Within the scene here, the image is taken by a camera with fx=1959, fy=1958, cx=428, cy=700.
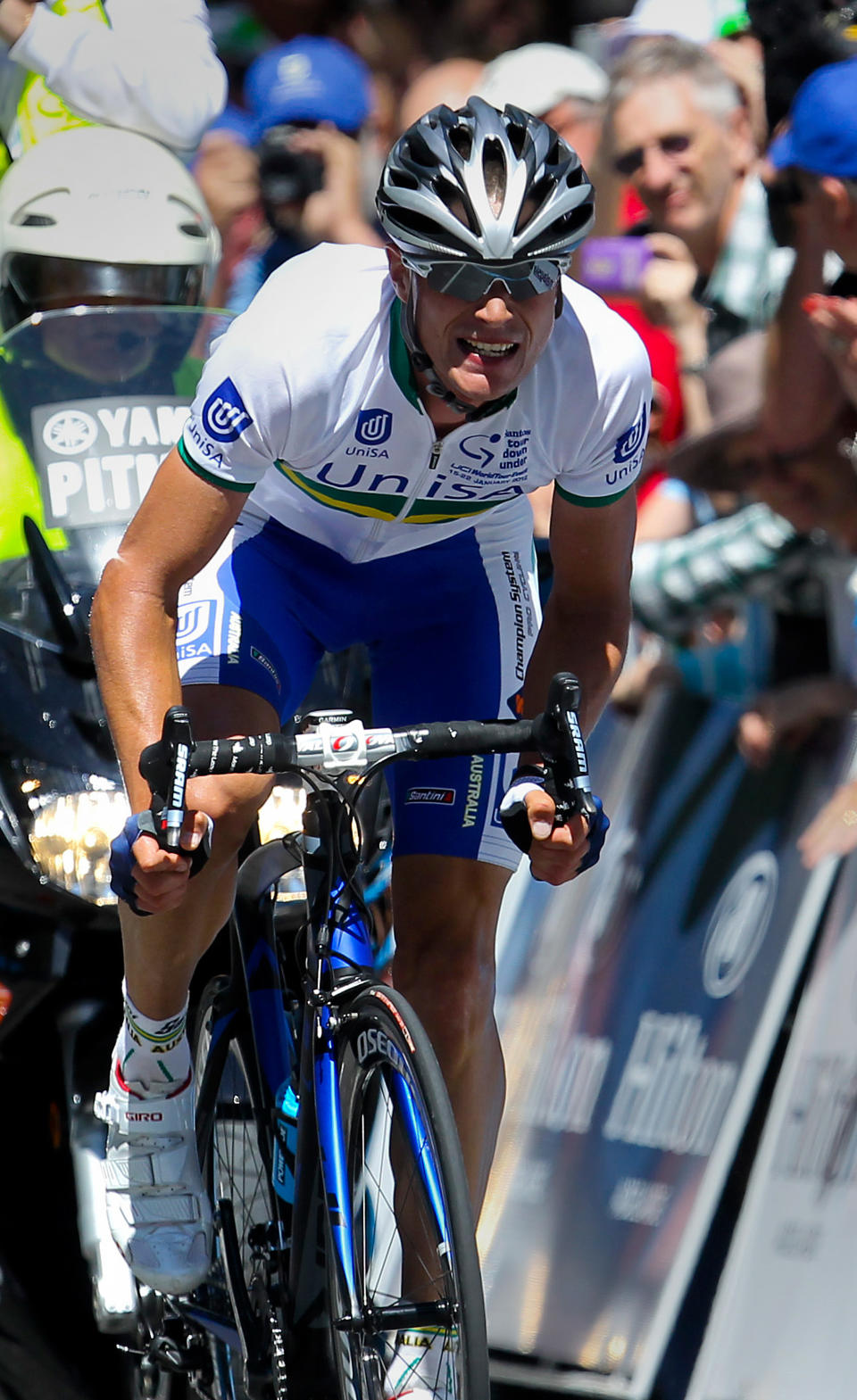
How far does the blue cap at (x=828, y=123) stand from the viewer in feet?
16.3

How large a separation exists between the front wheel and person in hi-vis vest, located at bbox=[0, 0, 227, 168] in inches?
138

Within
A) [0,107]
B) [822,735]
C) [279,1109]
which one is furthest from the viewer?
[0,107]

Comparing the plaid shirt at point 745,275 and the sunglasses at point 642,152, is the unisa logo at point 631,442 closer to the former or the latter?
the plaid shirt at point 745,275

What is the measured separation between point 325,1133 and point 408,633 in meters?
1.14

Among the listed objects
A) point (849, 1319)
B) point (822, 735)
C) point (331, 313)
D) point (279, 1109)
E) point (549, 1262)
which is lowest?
point (549, 1262)

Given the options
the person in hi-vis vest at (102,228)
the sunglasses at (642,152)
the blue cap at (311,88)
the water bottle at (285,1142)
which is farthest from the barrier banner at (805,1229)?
the blue cap at (311,88)

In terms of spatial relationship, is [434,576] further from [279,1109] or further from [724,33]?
[724,33]

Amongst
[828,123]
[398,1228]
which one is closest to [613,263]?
[828,123]

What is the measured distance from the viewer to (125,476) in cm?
450

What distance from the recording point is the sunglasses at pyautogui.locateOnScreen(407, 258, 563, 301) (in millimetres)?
3275

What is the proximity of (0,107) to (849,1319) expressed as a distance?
15.1 ft

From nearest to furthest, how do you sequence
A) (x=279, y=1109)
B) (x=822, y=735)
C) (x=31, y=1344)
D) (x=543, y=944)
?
1. (x=279, y=1109)
2. (x=31, y=1344)
3. (x=822, y=735)
4. (x=543, y=944)

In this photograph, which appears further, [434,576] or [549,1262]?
[549,1262]

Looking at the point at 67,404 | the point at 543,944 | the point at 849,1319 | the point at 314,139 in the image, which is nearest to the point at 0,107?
the point at 314,139
